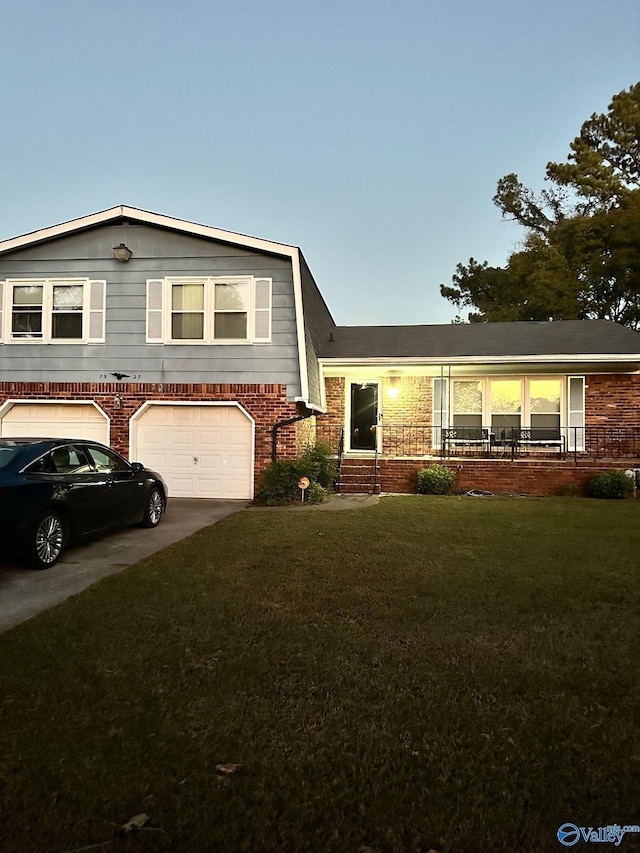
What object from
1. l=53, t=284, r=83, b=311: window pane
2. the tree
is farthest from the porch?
the tree

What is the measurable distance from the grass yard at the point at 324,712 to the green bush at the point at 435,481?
742 cm

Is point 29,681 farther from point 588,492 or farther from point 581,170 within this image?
point 581,170

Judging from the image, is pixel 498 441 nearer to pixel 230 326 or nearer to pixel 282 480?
pixel 282 480

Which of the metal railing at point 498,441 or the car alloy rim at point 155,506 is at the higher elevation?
the metal railing at point 498,441

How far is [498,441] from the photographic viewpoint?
50.6 ft

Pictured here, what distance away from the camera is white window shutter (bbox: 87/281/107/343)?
42.8ft

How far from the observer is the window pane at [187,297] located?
13.0 m

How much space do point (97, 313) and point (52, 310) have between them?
1.14 m

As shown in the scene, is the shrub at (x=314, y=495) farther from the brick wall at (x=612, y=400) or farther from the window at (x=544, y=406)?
the brick wall at (x=612, y=400)

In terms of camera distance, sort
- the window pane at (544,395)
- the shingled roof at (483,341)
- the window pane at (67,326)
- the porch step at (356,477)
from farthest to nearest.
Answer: the window pane at (544,395) < the shingled roof at (483,341) < the porch step at (356,477) < the window pane at (67,326)

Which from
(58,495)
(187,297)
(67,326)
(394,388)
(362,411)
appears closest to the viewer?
(58,495)

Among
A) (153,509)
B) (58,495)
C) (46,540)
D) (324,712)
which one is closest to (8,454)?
(58,495)

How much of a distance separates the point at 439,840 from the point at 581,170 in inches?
1283

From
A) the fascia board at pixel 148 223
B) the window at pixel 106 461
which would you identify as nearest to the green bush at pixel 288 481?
the window at pixel 106 461
